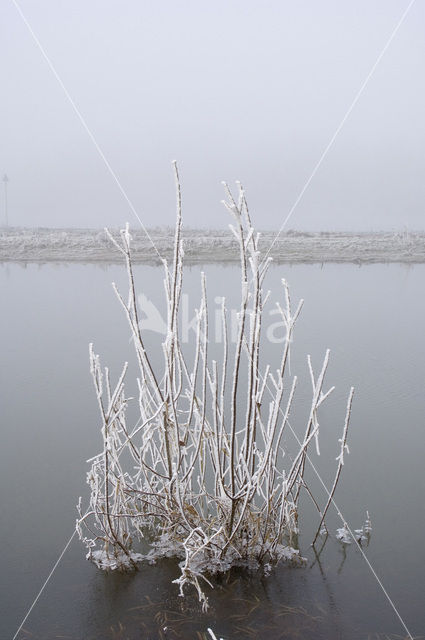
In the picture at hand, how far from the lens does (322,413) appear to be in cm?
388

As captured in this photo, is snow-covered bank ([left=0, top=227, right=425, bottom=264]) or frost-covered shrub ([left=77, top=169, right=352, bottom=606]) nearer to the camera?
frost-covered shrub ([left=77, top=169, right=352, bottom=606])

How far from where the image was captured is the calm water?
1.99 m

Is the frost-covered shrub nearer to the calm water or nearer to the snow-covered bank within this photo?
the calm water

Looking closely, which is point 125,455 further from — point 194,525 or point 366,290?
point 366,290

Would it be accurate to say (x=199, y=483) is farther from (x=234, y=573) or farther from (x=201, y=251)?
(x=201, y=251)

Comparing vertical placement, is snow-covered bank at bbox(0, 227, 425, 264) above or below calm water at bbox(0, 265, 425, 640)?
above

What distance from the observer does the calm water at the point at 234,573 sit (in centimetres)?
199

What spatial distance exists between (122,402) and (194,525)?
50 centimetres

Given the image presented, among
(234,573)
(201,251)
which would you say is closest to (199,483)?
(234,573)

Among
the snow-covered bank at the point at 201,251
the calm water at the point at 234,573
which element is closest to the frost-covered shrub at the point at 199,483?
the calm water at the point at 234,573

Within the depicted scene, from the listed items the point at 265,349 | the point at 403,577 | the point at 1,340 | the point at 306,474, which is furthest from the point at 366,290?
the point at 403,577

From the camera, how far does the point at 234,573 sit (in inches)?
86.3

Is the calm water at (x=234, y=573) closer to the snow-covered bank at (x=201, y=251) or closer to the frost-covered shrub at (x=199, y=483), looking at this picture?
the frost-covered shrub at (x=199, y=483)

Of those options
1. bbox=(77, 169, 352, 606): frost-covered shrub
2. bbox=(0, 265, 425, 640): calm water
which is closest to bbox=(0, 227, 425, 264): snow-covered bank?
bbox=(0, 265, 425, 640): calm water
